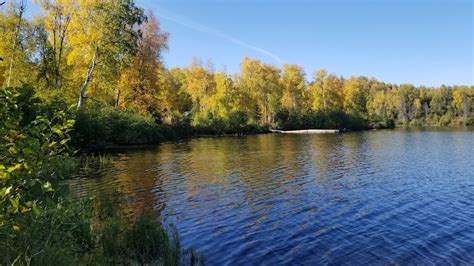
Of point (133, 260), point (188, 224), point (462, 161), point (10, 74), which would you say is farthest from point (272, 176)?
point (10, 74)

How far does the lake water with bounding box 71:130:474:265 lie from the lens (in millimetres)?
10594

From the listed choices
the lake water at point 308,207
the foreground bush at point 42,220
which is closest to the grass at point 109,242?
the foreground bush at point 42,220

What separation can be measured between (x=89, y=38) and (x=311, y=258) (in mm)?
35706

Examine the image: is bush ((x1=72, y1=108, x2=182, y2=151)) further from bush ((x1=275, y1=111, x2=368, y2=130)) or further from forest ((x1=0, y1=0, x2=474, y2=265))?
bush ((x1=275, y1=111, x2=368, y2=130))

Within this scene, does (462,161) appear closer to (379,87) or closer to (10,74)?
(10,74)

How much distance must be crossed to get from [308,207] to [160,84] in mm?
51821

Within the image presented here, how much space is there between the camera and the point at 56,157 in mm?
5832

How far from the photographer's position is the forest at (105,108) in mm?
5711

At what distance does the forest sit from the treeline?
0.59 ft

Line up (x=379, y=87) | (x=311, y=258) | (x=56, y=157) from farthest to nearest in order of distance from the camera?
(x=379, y=87) < (x=311, y=258) < (x=56, y=157)

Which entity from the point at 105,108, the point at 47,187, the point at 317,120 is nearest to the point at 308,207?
the point at 47,187

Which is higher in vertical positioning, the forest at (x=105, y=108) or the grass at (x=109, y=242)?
the forest at (x=105, y=108)

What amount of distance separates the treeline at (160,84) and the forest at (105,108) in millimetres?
179

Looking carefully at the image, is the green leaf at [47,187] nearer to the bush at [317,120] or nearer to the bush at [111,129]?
the bush at [111,129]
